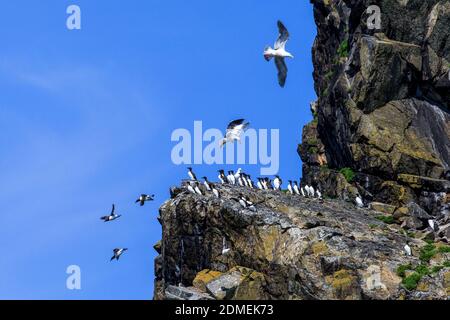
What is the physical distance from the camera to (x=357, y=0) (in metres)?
101

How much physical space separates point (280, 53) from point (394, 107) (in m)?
36.0

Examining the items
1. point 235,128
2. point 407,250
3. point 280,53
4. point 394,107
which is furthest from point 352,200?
point 280,53

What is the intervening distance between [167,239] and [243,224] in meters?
9.35

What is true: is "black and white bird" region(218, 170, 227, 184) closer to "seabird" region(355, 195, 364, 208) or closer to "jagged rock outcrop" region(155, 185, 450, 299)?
"jagged rock outcrop" region(155, 185, 450, 299)

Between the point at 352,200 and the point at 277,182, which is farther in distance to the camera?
the point at 277,182

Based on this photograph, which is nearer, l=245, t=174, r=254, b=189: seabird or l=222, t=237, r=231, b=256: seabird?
l=222, t=237, r=231, b=256: seabird

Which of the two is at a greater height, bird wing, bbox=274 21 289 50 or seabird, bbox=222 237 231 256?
bird wing, bbox=274 21 289 50

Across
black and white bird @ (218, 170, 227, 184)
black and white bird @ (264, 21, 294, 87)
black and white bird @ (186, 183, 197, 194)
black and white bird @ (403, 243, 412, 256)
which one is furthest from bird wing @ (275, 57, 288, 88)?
black and white bird @ (218, 170, 227, 184)

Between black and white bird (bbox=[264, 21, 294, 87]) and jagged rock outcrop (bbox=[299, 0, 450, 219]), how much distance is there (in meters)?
32.8

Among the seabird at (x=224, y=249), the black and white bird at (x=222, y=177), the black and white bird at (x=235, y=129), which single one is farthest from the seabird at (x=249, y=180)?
the black and white bird at (x=235, y=129)

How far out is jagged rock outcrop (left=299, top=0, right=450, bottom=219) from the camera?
3762 inches

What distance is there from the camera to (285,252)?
76500 millimetres

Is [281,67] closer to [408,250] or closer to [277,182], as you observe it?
[408,250]
